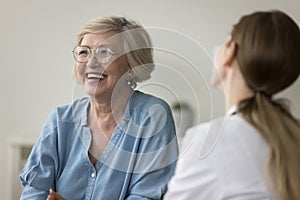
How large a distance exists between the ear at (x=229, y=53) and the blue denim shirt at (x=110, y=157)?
0.33 metres

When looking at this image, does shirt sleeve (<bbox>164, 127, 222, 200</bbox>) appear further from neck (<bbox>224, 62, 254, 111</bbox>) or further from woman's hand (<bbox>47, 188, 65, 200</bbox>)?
woman's hand (<bbox>47, 188, 65, 200</bbox>)

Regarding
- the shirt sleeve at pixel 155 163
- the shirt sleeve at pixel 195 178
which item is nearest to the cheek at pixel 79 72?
the shirt sleeve at pixel 155 163

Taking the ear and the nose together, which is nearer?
the ear

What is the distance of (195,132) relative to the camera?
3.55ft

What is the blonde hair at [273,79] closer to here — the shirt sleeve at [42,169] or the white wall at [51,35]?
the shirt sleeve at [42,169]

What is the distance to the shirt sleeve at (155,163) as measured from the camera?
1329 mm

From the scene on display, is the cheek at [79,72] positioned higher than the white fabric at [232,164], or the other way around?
the cheek at [79,72]

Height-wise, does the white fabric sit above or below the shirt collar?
below

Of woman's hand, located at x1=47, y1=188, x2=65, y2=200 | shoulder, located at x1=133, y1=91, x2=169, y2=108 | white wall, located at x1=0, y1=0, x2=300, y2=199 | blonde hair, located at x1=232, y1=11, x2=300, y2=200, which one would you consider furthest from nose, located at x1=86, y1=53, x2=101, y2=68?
white wall, located at x1=0, y1=0, x2=300, y2=199

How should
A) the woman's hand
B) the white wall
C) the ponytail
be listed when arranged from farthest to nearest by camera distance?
1. the white wall
2. the woman's hand
3. the ponytail

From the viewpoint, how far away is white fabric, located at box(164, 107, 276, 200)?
3.30 ft

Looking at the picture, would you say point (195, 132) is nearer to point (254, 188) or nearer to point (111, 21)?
point (254, 188)

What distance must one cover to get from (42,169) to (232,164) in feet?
1.95

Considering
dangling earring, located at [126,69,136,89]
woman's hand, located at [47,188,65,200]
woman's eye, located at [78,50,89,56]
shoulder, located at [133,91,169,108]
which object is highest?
woman's eye, located at [78,50,89,56]
